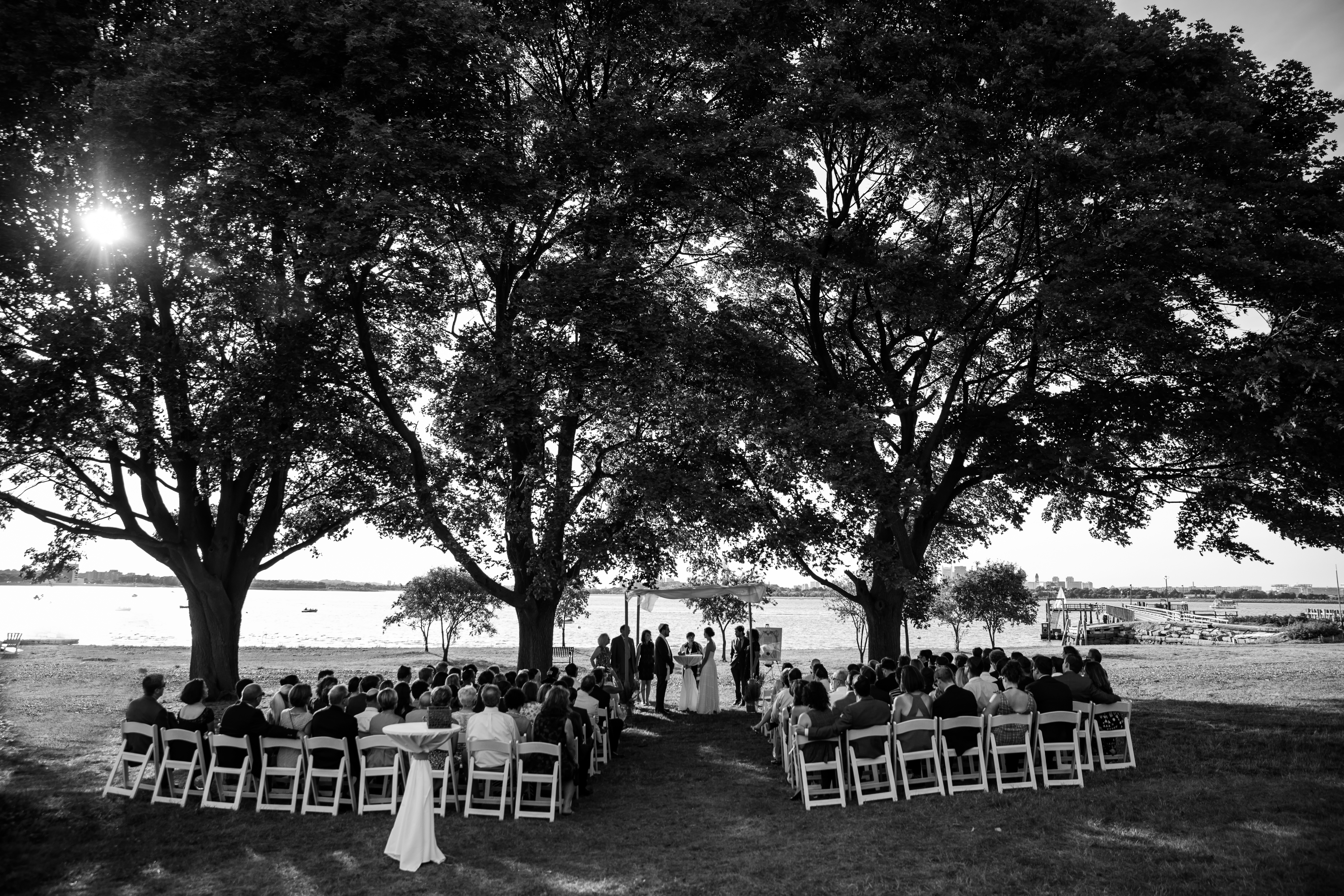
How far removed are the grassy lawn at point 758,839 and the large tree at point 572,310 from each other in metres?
5.66

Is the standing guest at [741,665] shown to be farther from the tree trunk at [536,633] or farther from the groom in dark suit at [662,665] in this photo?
the tree trunk at [536,633]

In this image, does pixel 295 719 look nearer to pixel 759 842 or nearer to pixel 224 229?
pixel 759 842

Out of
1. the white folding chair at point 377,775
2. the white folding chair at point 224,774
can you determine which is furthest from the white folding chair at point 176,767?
the white folding chair at point 377,775

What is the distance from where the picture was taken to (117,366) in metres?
15.1

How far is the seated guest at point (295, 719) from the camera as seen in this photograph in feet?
31.0

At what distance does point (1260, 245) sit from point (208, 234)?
16.9m

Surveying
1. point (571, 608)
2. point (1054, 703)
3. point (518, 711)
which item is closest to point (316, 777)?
point (518, 711)

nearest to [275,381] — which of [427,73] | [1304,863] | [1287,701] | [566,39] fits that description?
[427,73]

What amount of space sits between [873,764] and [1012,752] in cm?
159

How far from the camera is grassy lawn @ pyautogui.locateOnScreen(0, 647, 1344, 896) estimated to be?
6.82 m

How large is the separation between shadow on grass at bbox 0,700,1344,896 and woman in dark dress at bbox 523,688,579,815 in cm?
32

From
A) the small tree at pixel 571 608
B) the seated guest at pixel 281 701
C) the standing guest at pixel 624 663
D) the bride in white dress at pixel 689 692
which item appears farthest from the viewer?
the small tree at pixel 571 608

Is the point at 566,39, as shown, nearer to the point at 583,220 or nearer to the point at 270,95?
the point at 583,220

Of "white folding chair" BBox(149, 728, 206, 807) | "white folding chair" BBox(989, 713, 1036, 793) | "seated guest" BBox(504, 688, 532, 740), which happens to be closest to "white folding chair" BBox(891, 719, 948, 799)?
"white folding chair" BBox(989, 713, 1036, 793)
